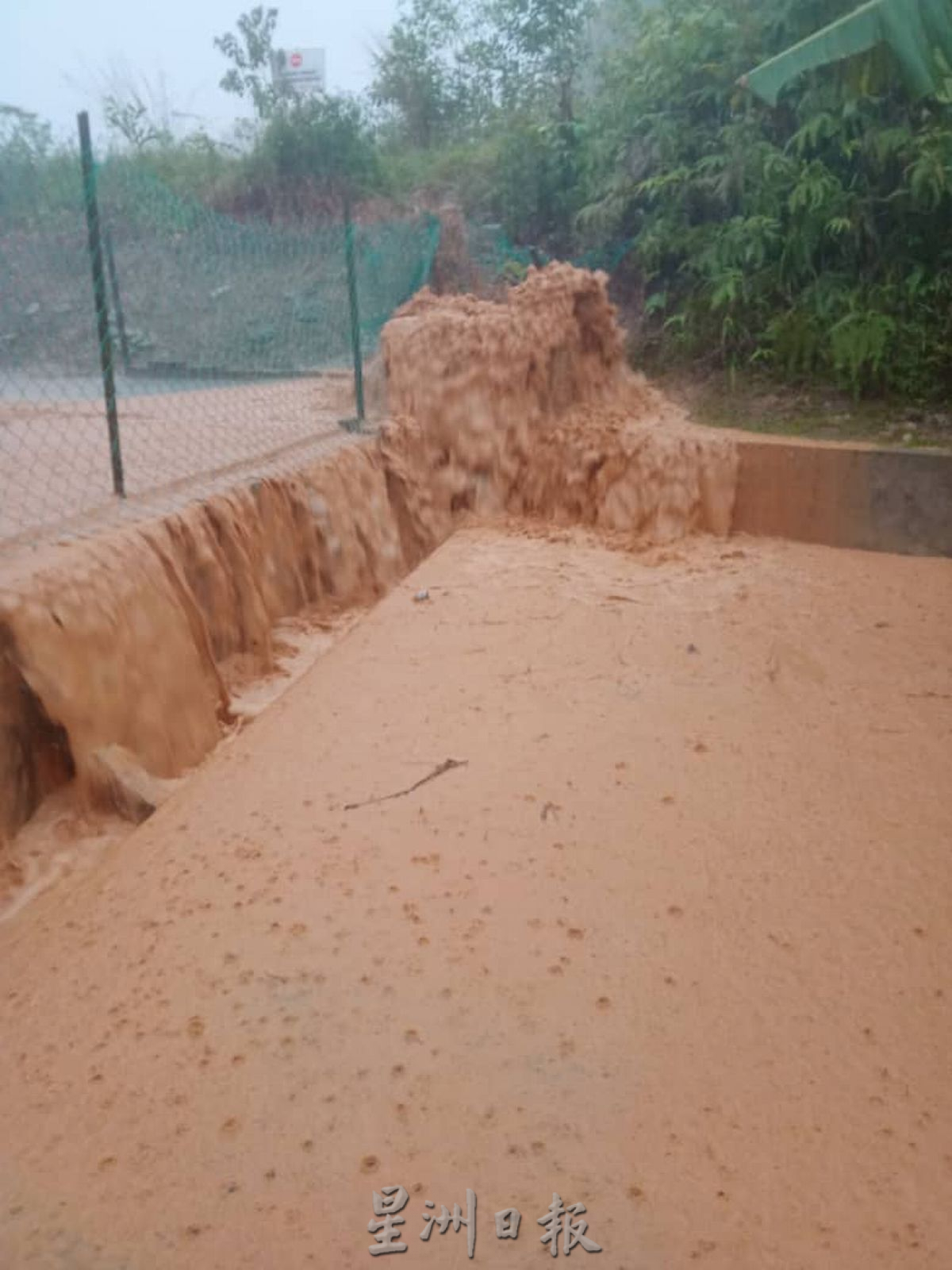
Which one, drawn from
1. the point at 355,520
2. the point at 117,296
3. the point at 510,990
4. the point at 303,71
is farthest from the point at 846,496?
the point at 303,71

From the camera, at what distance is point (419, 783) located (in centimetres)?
379

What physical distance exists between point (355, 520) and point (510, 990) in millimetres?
3987

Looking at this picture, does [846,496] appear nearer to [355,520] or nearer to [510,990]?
[355,520]

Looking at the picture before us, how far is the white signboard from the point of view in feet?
49.6

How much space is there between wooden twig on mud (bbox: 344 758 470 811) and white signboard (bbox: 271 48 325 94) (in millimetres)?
13945

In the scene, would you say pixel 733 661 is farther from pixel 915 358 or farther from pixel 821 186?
pixel 821 186

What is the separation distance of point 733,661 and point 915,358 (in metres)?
4.16

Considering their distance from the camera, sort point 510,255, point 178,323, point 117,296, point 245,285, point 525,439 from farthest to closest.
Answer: point 510,255, point 178,323, point 245,285, point 117,296, point 525,439

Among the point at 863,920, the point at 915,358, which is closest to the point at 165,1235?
the point at 863,920

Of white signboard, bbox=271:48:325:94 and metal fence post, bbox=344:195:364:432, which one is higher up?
white signboard, bbox=271:48:325:94

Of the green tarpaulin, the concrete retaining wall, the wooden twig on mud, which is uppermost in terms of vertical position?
the green tarpaulin

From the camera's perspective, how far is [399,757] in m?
3.98

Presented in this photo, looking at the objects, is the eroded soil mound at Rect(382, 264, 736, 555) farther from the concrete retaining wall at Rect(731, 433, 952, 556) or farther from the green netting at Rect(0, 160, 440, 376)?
the green netting at Rect(0, 160, 440, 376)

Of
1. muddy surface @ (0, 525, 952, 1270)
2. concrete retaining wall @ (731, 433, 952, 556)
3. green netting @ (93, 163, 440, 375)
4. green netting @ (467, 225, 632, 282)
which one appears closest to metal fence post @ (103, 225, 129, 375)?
green netting @ (93, 163, 440, 375)
